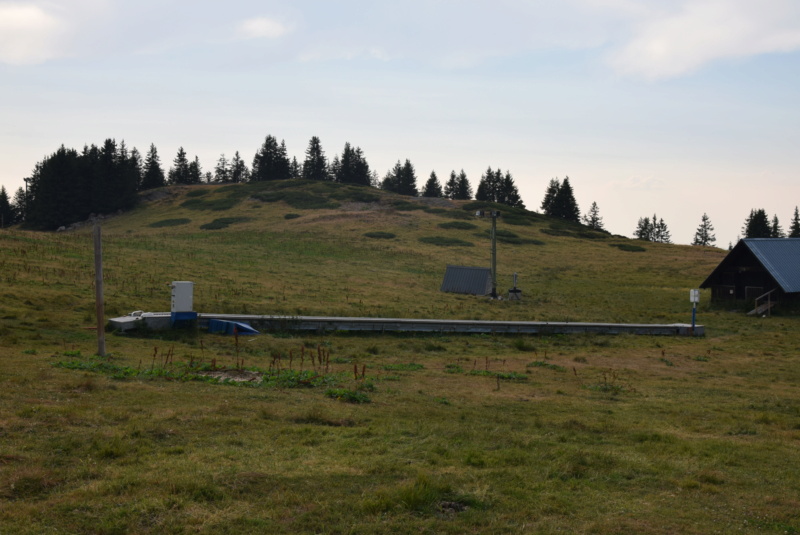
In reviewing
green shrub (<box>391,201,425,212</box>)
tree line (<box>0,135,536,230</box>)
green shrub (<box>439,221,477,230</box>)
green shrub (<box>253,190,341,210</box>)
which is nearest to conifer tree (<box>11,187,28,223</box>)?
tree line (<box>0,135,536,230</box>)

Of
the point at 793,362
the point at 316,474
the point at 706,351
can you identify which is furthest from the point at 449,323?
the point at 316,474

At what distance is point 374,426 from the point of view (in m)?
12.3

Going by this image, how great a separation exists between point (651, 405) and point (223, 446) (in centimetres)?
1068

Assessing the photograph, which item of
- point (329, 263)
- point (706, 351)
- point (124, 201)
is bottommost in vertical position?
point (706, 351)

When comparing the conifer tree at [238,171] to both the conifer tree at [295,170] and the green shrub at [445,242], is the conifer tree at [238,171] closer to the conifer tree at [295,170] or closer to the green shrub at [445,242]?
the conifer tree at [295,170]

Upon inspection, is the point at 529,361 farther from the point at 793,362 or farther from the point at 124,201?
the point at 124,201

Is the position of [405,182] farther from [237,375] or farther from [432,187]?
[237,375]

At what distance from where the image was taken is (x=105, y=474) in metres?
8.81

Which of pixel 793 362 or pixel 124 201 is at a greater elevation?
pixel 124 201

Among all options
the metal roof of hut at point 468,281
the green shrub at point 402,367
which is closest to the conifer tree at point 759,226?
the metal roof of hut at point 468,281

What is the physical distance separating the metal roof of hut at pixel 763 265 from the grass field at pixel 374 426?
26.7 ft

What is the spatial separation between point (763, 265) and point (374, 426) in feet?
138

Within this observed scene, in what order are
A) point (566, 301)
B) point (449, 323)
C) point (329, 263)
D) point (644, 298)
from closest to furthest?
point (449, 323) → point (566, 301) → point (644, 298) → point (329, 263)

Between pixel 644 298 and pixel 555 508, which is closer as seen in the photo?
pixel 555 508
